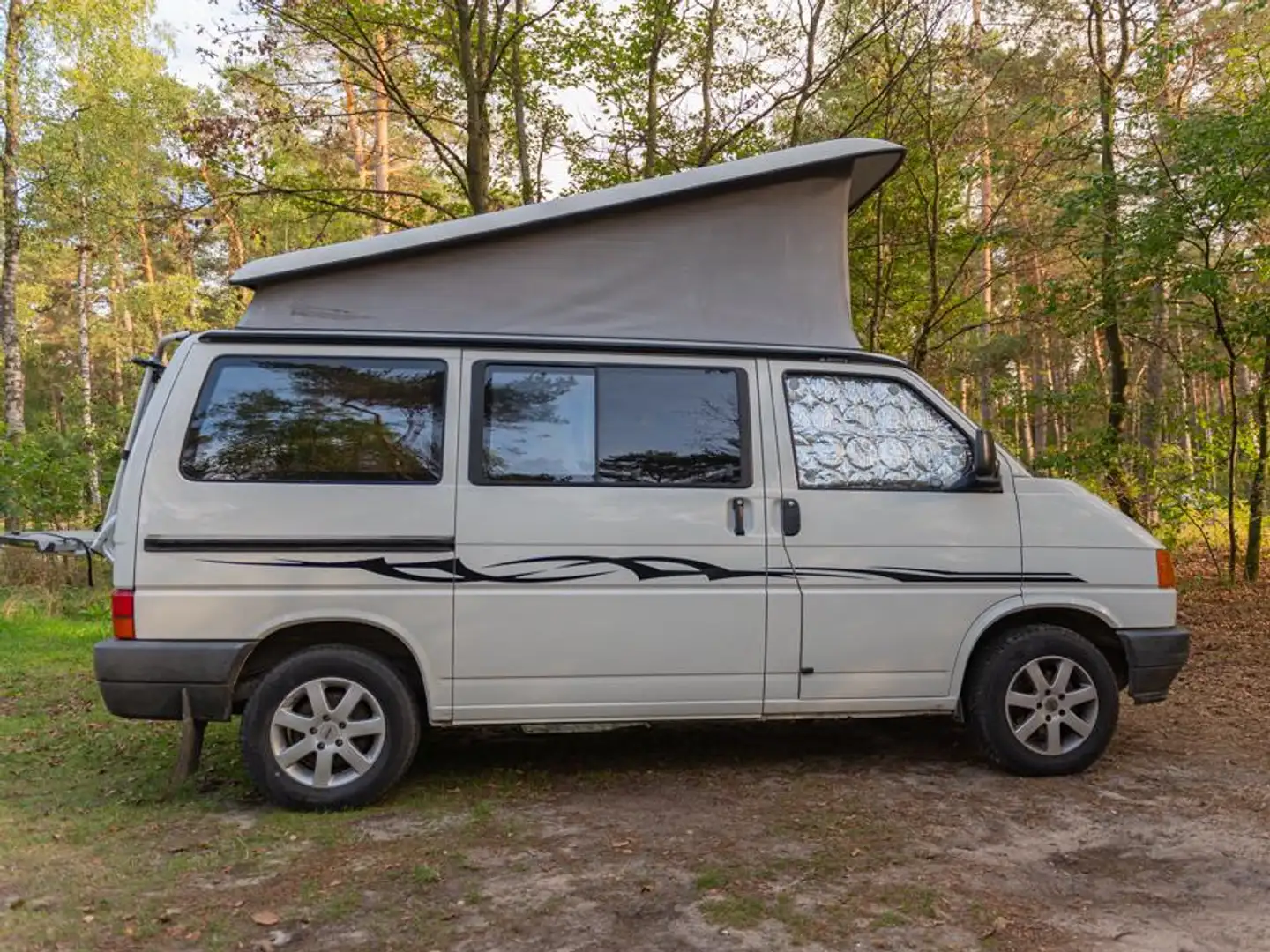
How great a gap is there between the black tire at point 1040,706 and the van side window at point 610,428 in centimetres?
156

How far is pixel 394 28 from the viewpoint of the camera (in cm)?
1072

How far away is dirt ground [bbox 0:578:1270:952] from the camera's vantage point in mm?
3107

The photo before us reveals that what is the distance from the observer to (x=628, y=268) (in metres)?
4.68

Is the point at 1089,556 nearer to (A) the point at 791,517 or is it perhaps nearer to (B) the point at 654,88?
(A) the point at 791,517

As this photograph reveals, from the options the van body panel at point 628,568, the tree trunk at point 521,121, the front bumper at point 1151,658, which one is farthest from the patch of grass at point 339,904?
the tree trunk at point 521,121

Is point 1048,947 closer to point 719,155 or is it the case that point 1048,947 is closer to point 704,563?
point 704,563

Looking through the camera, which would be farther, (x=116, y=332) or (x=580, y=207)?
(x=116, y=332)

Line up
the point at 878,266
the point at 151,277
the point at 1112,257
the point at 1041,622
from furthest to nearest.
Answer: the point at 151,277, the point at 878,266, the point at 1112,257, the point at 1041,622

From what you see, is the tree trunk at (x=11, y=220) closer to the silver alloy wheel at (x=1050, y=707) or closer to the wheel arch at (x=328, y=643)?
the wheel arch at (x=328, y=643)

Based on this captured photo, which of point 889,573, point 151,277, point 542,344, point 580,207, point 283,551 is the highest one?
point 151,277

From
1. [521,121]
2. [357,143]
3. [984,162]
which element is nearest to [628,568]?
[521,121]

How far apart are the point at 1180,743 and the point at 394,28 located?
10.2 meters

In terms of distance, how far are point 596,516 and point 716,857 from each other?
1.52 meters

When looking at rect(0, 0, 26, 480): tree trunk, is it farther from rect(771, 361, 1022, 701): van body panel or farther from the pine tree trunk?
rect(771, 361, 1022, 701): van body panel
